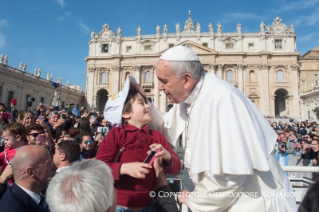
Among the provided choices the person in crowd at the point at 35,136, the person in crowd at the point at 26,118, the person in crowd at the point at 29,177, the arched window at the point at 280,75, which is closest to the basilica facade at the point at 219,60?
the arched window at the point at 280,75

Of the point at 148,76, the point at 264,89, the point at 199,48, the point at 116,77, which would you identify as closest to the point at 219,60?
the point at 199,48

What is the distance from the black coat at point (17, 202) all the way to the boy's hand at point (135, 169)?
37.2 inches

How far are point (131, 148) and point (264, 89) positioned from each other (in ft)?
129

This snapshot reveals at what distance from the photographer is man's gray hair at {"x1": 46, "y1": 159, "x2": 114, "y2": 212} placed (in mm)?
1220

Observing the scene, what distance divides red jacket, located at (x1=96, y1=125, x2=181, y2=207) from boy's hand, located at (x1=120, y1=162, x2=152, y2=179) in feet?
0.24

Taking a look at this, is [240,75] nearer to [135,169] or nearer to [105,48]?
[105,48]

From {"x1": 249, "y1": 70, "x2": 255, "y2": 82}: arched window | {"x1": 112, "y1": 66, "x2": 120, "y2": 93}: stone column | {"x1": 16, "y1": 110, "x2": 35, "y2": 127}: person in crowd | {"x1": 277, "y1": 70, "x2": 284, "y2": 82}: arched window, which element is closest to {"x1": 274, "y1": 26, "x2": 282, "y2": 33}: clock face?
{"x1": 277, "y1": 70, "x2": 284, "y2": 82}: arched window

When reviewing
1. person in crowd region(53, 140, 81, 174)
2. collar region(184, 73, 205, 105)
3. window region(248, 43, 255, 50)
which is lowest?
person in crowd region(53, 140, 81, 174)

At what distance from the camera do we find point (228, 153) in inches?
52.2

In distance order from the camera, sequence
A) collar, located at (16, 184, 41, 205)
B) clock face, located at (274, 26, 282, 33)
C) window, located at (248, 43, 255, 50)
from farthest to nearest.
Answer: clock face, located at (274, 26, 282, 33), window, located at (248, 43, 255, 50), collar, located at (16, 184, 41, 205)

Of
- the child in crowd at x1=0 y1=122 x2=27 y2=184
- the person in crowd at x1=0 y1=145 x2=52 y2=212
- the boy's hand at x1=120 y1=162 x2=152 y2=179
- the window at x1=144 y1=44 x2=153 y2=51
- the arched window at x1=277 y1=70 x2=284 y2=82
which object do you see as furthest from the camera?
the window at x1=144 y1=44 x2=153 y2=51

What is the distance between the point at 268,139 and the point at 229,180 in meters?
0.41

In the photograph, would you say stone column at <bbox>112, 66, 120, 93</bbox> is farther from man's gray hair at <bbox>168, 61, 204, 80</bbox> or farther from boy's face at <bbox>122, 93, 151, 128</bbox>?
man's gray hair at <bbox>168, 61, 204, 80</bbox>

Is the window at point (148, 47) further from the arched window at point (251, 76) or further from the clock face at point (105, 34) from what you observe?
the arched window at point (251, 76)
